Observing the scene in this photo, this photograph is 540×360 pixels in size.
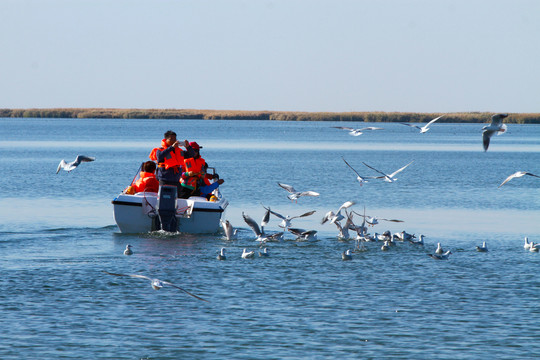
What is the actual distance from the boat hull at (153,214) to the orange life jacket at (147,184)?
213mm

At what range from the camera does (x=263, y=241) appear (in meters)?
17.0

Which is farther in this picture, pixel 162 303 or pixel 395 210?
pixel 395 210

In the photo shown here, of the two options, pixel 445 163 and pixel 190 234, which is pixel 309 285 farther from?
pixel 445 163

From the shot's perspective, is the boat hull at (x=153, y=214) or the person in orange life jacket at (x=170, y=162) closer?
the person in orange life jacket at (x=170, y=162)

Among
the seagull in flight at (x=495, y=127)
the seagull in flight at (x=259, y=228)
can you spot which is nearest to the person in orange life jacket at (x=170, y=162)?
the seagull in flight at (x=259, y=228)

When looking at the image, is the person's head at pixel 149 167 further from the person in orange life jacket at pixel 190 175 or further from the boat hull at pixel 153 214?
the boat hull at pixel 153 214

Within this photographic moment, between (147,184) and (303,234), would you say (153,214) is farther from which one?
(303,234)

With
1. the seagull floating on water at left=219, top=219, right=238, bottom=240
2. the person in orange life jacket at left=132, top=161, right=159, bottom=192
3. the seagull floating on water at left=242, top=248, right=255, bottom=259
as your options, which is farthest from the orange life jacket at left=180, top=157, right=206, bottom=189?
the seagull floating on water at left=242, top=248, right=255, bottom=259

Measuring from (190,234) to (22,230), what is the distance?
4342 millimetres

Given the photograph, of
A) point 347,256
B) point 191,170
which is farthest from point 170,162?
point 347,256

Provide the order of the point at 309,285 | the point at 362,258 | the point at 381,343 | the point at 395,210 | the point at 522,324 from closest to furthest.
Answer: the point at 381,343
the point at 522,324
the point at 309,285
the point at 362,258
the point at 395,210

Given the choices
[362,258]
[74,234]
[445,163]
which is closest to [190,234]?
[74,234]

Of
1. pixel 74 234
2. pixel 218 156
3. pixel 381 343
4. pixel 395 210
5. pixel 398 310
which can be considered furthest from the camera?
pixel 218 156

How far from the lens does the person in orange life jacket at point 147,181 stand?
17.8 metres
